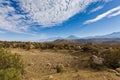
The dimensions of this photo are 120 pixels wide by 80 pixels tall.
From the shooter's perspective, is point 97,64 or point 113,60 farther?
point 113,60

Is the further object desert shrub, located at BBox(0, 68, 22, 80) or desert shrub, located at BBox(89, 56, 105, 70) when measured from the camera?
desert shrub, located at BBox(89, 56, 105, 70)

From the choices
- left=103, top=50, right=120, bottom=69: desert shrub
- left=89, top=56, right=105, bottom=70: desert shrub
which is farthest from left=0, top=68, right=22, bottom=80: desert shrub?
left=103, top=50, right=120, bottom=69: desert shrub

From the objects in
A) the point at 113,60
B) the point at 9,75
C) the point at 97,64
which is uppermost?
the point at 9,75

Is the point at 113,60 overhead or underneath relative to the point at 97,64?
overhead

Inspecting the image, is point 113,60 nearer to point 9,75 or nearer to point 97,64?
point 97,64

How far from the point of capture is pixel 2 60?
12.8 m

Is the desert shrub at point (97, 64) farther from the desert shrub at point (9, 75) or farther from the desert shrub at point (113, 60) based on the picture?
the desert shrub at point (9, 75)

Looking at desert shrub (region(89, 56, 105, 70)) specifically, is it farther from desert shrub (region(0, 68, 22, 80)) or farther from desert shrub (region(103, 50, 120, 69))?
desert shrub (region(0, 68, 22, 80))

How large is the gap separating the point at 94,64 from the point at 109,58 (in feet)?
4.88

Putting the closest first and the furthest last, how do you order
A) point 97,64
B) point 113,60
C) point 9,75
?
point 9,75 < point 97,64 < point 113,60

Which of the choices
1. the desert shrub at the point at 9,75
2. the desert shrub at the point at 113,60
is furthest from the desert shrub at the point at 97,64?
the desert shrub at the point at 9,75

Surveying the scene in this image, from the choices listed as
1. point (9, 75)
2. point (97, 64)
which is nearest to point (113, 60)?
point (97, 64)

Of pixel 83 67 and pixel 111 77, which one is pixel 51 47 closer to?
pixel 83 67

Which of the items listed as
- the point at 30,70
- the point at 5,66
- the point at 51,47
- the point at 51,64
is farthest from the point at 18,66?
the point at 51,47
